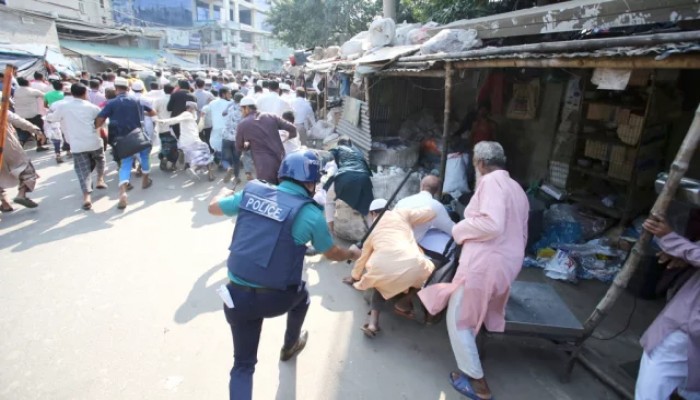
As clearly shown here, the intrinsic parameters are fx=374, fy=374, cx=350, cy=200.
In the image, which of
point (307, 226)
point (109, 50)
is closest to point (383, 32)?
point (307, 226)

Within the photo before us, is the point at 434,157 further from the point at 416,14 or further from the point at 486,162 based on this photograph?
the point at 416,14

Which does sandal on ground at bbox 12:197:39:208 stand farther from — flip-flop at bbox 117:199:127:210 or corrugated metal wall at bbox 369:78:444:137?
corrugated metal wall at bbox 369:78:444:137

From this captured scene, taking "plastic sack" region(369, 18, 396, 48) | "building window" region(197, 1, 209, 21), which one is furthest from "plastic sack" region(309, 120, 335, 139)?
"building window" region(197, 1, 209, 21)

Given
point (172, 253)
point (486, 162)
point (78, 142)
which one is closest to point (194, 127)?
point (78, 142)

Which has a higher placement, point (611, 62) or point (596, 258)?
point (611, 62)

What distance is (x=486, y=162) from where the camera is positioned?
2.79 metres

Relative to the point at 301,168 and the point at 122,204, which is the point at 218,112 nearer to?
A: the point at 122,204

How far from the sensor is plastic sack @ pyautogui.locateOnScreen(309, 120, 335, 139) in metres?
9.43

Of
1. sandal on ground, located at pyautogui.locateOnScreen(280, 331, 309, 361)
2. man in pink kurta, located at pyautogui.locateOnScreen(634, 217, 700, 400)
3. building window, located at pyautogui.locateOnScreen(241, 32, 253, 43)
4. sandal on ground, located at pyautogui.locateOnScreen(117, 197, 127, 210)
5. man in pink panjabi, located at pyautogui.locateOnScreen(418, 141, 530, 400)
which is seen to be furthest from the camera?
building window, located at pyautogui.locateOnScreen(241, 32, 253, 43)

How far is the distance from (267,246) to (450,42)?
445 cm

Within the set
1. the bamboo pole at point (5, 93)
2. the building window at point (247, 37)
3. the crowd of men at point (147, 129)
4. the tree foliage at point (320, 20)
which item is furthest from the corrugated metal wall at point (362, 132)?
the building window at point (247, 37)

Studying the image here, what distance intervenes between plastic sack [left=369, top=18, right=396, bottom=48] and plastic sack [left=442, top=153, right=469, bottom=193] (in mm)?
3376

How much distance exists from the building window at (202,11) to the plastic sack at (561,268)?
47.1 metres

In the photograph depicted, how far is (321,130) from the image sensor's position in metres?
9.49
